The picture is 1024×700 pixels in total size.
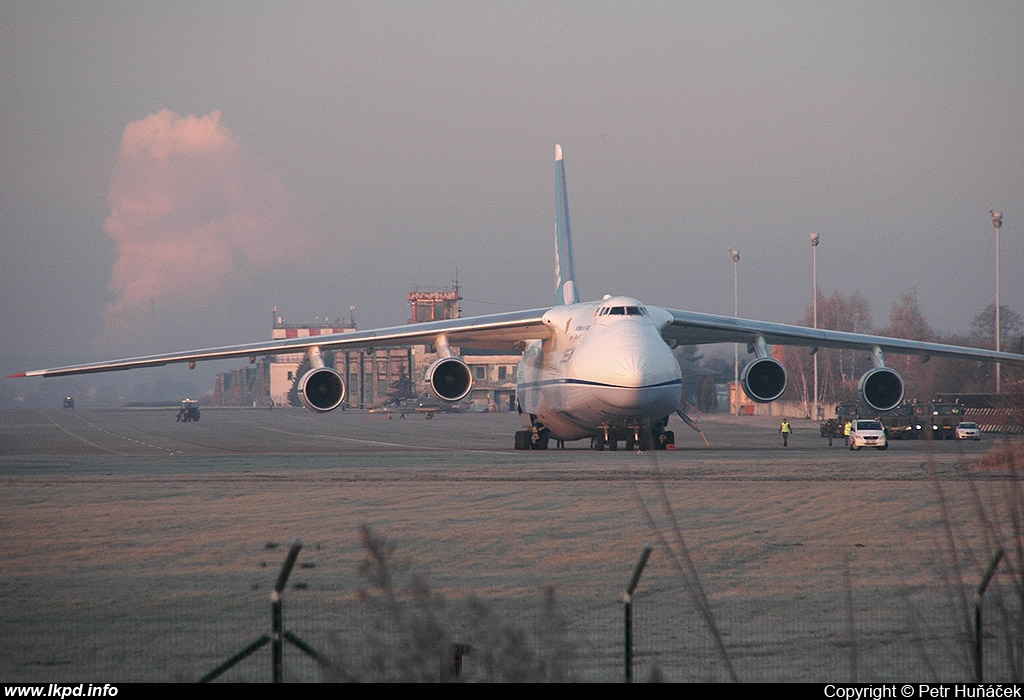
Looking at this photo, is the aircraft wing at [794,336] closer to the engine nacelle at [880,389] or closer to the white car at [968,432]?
the engine nacelle at [880,389]

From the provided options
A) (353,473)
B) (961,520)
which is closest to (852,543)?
(961,520)

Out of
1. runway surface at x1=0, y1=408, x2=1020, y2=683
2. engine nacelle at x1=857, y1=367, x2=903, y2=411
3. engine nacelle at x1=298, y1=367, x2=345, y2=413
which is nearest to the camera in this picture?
runway surface at x1=0, y1=408, x2=1020, y2=683

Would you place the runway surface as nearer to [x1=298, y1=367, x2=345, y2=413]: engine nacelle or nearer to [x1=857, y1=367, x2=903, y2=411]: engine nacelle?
[x1=298, y1=367, x2=345, y2=413]: engine nacelle

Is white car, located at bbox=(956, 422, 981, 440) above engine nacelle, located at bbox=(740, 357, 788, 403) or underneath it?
→ underneath

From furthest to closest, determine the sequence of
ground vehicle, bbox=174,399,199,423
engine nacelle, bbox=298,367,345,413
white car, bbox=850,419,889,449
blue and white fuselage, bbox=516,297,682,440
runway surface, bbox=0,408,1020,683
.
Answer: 1. ground vehicle, bbox=174,399,199,423
2. white car, bbox=850,419,889,449
3. engine nacelle, bbox=298,367,345,413
4. blue and white fuselage, bbox=516,297,682,440
5. runway surface, bbox=0,408,1020,683

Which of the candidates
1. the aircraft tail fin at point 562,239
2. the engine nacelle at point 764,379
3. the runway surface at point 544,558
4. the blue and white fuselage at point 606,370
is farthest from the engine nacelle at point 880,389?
the aircraft tail fin at point 562,239

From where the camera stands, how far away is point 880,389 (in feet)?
94.1

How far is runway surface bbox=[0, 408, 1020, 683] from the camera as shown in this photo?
7.72 m

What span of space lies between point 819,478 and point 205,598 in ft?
44.8

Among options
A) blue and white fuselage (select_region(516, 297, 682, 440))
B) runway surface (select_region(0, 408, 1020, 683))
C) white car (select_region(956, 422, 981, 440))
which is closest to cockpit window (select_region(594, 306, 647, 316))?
blue and white fuselage (select_region(516, 297, 682, 440))

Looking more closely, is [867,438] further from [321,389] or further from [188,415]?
[188,415]

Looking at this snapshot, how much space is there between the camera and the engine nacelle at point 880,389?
28594mm

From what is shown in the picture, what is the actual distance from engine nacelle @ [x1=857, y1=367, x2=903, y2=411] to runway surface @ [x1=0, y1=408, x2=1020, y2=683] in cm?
604

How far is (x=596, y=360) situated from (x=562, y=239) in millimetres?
13156
